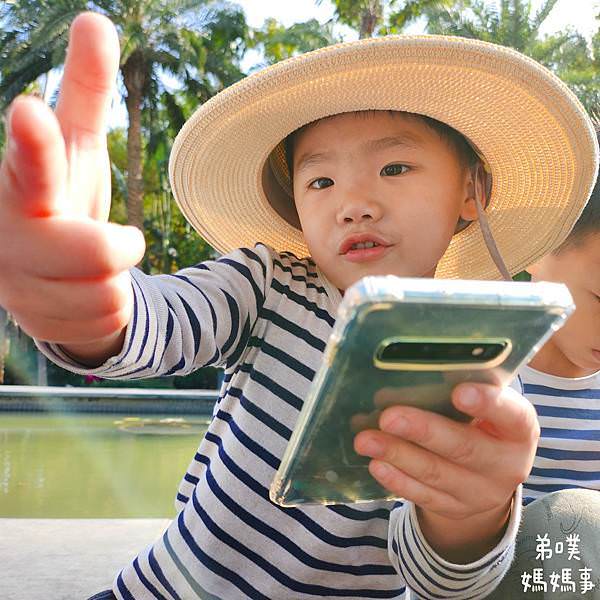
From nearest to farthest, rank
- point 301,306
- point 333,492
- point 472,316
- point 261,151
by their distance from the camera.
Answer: point 472,316
point 333,492
point 301,306
point 261,151

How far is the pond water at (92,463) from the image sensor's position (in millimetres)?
6020

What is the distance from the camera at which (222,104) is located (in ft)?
5.68

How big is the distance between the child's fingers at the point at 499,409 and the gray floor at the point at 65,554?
5.57 feet

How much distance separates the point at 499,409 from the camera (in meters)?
1.04

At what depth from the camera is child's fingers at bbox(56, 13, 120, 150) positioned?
3.16 feet

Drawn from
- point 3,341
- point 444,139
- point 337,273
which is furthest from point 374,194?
point 3,341

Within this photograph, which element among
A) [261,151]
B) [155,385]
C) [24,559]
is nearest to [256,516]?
Answer: [261,151]

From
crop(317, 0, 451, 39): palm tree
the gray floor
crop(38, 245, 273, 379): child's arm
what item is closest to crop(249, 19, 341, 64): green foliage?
crop(317, 0, 451, 39): palm tree

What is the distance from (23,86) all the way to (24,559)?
1751 centimetres

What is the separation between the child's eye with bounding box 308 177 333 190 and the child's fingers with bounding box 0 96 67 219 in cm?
88

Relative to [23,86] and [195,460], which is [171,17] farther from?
[195,460]

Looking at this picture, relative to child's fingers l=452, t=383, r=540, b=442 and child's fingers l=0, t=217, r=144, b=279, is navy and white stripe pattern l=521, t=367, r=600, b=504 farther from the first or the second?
child's fingers l=0, t=217, r=144, b=279

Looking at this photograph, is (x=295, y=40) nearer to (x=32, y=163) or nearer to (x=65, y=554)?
(x=65, y=554)

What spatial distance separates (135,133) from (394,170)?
1815 centimetres
